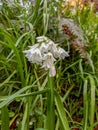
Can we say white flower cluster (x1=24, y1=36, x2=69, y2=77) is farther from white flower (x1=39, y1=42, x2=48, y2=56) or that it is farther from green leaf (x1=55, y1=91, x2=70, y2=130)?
green leaf (x1=55, y1=91, x2=70, y2=130)

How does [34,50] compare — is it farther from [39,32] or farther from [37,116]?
[39,32]

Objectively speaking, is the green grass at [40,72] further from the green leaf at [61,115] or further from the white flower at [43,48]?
the white flower at [43,48]

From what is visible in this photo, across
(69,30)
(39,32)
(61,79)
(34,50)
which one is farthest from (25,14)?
(34,50)

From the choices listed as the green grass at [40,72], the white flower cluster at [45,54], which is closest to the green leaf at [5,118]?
the green grass at [40,72]

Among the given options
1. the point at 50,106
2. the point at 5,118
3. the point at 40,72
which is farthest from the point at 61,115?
the point at 40,72

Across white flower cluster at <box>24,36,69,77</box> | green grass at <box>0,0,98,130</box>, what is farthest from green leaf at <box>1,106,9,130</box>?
white flower cluster at <box>24,36,69,77</box>

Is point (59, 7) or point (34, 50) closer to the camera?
point (34, 50)

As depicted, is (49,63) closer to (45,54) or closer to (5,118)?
(45,54)

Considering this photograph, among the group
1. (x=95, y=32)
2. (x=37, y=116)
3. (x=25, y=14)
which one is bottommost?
(x=37, y=116)
